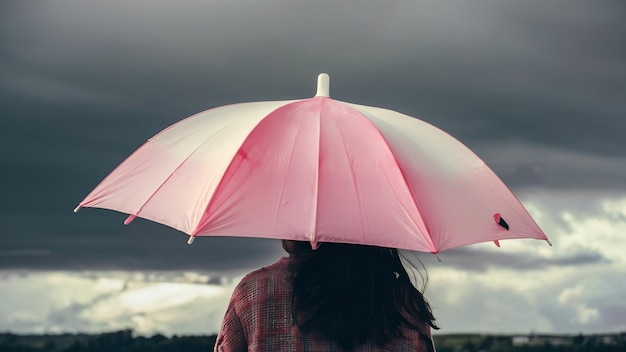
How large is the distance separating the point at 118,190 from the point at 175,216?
0.82 meters

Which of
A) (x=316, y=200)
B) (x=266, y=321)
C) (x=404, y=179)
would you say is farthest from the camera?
(x=404, y=179)

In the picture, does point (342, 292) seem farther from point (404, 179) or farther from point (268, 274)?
point (404, 179)

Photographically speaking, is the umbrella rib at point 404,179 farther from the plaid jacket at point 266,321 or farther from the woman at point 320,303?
the plaid jacket at point 266,321

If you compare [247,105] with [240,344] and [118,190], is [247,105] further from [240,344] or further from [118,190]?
[240,344]

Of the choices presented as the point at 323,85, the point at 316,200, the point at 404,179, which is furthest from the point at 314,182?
the point at 323,85

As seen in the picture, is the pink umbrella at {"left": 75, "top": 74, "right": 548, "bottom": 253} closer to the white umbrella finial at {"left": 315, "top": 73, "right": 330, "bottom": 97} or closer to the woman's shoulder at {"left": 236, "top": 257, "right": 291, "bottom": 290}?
the white umbrella finial at {"left": 315, "top": 73, "right": 330, "bottom": 97}

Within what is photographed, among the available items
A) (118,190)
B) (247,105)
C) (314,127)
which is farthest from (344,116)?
(118,190)

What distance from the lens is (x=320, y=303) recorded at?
516cm

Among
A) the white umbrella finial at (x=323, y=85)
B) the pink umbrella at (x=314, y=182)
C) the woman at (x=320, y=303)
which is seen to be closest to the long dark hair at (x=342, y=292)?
the woman at (x=320, y=303)

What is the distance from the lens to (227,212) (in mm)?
4965

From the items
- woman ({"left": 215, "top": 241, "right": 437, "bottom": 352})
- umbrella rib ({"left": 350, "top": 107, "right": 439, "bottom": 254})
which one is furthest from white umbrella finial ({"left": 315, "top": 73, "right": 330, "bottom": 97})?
woman ({"left": 215, "top": 241, "right": 437, "bottom": 352})

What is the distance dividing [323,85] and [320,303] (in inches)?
65.4

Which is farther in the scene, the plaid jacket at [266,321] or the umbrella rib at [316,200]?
the plaid jacket at [266,321]

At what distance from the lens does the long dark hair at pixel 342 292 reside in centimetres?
515
